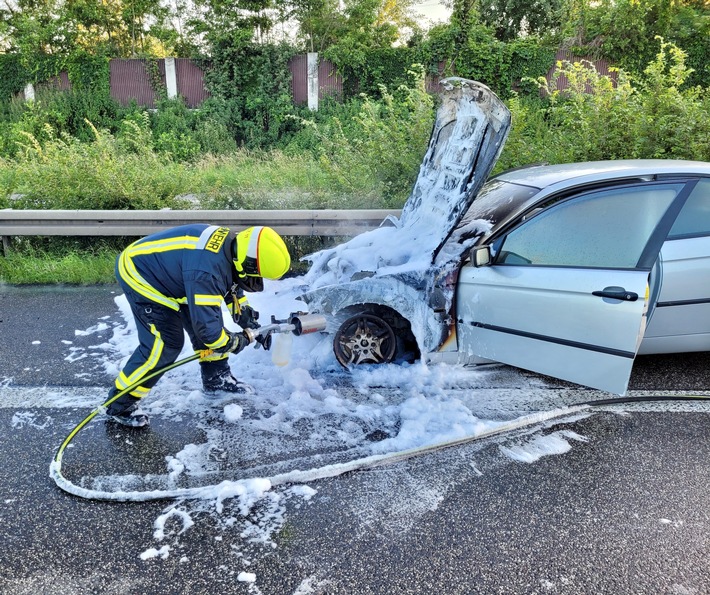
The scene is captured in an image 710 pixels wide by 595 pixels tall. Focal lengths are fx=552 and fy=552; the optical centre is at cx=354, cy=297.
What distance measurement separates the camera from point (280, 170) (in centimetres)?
965

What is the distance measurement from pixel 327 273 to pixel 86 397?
200 centimetres

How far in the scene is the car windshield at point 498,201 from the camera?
3934 mm

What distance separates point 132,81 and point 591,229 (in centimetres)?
2226

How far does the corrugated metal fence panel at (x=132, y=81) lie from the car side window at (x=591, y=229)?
2113cm

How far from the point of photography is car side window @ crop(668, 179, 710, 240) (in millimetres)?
3750

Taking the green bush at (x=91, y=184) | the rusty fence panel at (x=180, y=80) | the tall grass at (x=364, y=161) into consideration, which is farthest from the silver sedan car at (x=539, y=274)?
the rusty fence panel at (x=180, y=80)

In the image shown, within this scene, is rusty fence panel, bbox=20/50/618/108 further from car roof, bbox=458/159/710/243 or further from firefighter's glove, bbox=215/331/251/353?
firefighter's glove, bbox=215/331/251/353

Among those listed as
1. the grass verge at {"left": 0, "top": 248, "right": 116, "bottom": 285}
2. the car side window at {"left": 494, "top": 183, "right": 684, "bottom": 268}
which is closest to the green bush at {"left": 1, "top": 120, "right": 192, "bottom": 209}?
the grass verge at {"left": 0, "top": 248, "right": 116, "bottom": 285}

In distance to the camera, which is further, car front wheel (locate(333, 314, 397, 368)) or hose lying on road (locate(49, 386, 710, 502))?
car front wheel (locate(333, 314, 397, 368))

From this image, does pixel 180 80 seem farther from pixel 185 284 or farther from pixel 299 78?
pixel 185 284

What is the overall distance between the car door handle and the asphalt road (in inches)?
34.8

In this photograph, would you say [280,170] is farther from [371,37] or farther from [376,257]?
[371,37]

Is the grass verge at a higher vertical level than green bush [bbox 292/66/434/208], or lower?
lower

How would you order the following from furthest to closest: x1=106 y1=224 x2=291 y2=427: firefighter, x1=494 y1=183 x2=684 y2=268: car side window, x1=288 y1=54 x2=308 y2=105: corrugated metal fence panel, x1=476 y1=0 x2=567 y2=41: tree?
x1=476 y1=0 x2=567 y2=41: tree
x1=288 y1=54 x2=308 y2=105: corrugated metal fence panel
x1=494 y1=183 x2=684 y2=268: car side window
x1=106 y1=224 x2=291 y2=427: firefighter
